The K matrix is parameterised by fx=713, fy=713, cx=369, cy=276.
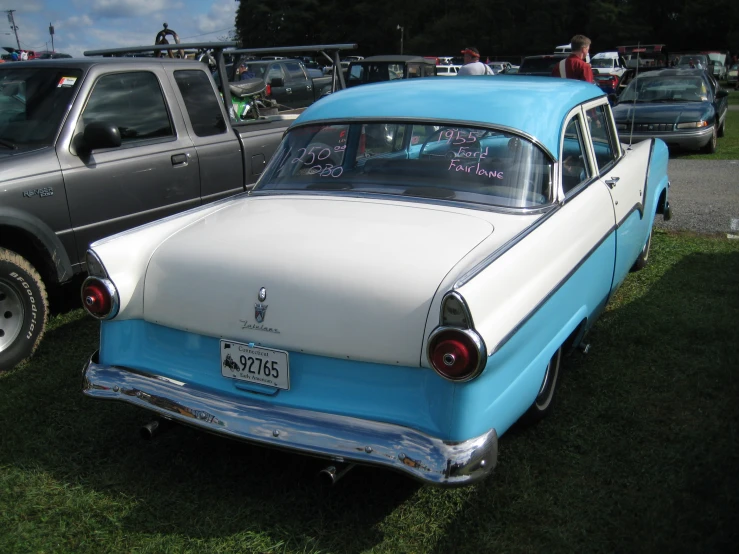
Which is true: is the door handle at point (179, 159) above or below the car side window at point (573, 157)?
below

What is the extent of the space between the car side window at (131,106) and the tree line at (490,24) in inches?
1860

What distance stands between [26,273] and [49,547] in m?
2.11

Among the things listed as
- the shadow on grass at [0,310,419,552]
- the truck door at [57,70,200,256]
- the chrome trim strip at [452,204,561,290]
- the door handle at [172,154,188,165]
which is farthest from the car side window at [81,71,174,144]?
the chrome trim strip at [452,204,561,290]

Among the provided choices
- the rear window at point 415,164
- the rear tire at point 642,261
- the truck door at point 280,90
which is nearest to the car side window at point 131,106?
the rear window at point 415,164

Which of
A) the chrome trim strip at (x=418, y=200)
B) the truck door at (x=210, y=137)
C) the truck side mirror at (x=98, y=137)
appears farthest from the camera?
the truck door at (x=210, y=137)

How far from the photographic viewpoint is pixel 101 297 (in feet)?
10.1

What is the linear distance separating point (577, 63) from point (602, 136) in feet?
11.2

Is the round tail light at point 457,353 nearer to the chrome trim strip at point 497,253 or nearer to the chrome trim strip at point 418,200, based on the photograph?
the chrome trim strip at point 497,253

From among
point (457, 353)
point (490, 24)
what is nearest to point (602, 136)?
point (457, 353)

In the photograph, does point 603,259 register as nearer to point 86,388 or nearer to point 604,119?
point 604,119

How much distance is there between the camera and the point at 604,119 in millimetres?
4859

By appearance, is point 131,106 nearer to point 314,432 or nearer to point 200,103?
point 200,103

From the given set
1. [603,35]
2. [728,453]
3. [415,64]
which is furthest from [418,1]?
[728,453]

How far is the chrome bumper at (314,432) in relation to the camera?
2.48m
